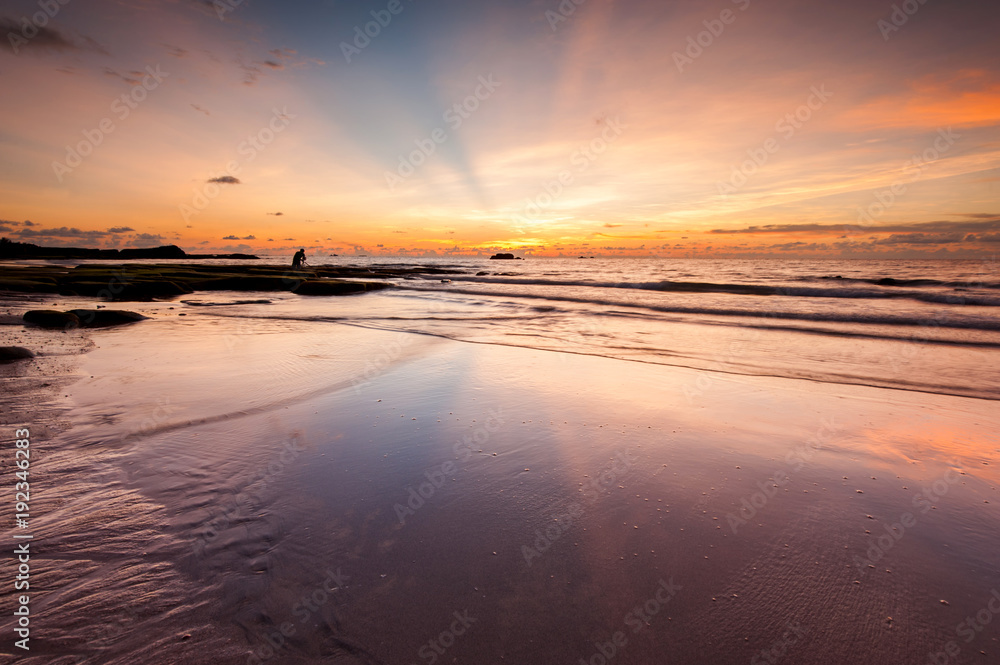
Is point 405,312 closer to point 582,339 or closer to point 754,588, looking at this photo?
point 582,339

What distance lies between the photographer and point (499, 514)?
355 centimetres

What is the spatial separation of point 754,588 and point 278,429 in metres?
4.95

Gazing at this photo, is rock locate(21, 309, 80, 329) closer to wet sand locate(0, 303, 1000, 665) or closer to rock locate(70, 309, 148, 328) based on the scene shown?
rock locate(70, 309, 148, 328)

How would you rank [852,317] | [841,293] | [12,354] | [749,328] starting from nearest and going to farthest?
[12,354]
[749,328]
[852,317]
[841,293]

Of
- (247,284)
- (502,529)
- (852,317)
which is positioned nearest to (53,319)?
(502,529)

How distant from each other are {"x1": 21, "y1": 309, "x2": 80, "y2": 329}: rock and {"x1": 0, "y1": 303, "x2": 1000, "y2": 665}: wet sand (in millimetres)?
7802

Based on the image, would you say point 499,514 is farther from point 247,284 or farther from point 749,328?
point 247,284

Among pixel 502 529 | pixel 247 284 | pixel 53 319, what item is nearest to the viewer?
pixel 502 529

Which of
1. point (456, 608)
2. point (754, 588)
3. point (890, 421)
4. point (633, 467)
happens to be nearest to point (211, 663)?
point (456, 608)

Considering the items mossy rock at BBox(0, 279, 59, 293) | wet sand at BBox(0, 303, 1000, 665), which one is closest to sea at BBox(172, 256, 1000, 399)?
wet sand at BBox(0, 303, 1000, 665)

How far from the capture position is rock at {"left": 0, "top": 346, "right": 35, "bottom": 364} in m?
7.61

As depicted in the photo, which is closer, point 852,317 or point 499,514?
point 499,514

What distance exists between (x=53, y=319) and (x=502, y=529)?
14991mm

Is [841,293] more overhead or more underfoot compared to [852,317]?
more overhead
